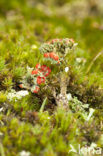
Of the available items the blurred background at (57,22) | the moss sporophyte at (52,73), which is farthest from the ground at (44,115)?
the blurred background at (57,22)

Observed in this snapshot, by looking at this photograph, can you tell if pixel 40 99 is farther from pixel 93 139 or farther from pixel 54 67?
pixel 93 139

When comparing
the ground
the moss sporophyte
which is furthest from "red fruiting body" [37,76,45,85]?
the ground

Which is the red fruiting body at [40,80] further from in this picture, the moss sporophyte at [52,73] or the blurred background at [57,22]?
the blurred background at [57,22]

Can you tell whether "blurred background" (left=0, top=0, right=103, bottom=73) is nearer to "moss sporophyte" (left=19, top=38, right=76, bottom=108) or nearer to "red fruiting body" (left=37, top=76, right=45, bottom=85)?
"moss sporophyte" (left=19, top=38, right=76, bottom=108)

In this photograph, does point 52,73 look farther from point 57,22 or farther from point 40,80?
point 57,22

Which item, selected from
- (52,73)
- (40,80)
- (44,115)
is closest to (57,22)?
(52,73)

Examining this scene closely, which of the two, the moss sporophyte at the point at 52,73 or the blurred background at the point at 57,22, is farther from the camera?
the blurred background at the point at 57,22

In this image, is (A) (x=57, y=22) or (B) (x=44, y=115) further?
(A) (x=57, y=22)

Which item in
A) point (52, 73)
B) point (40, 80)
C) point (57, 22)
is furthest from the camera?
point (57, 22)

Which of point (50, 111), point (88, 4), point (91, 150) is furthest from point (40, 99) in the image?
point (88, 4)
